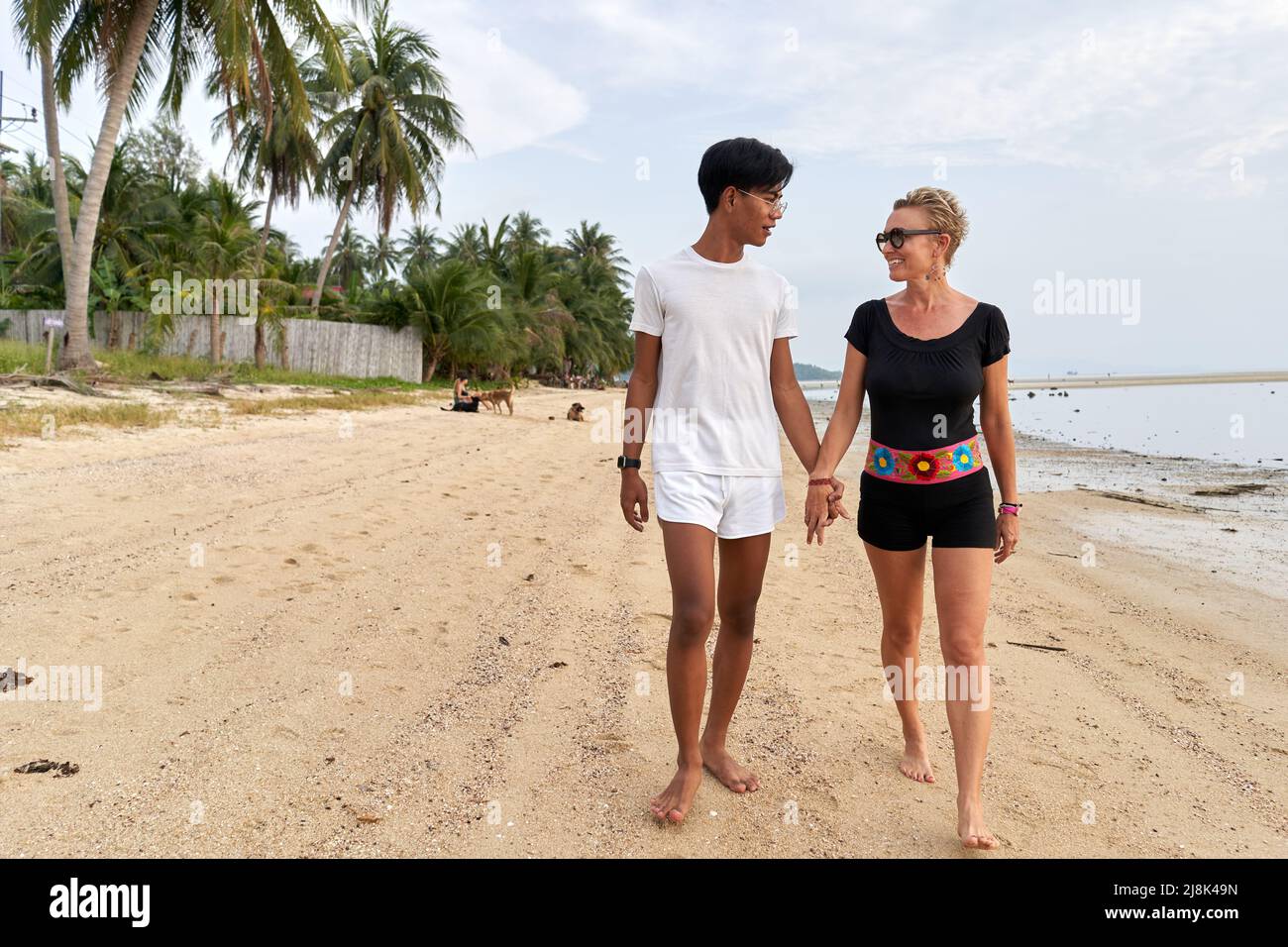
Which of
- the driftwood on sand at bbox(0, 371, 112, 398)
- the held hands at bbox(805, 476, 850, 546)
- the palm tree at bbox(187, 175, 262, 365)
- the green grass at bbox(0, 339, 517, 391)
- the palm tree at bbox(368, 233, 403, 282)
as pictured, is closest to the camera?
the held hands at bbox(805, 476, 850, 546)

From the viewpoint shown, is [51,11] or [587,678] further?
[51,11]

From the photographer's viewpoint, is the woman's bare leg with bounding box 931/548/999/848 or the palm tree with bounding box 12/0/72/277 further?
the palm tree with bounding box 12/0/72/277

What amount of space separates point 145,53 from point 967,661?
19.5 metres

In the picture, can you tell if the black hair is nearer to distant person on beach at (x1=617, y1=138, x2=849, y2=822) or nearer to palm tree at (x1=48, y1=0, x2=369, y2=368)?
distant person on beach at (x1=617, y1=138, x2=849, y2=822)

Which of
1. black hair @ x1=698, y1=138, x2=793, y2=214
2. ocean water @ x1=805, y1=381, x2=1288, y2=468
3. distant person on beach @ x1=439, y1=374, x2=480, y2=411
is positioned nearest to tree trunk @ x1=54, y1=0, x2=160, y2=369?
distant person on beach @ x1=439, y1=374, x2=480, y2=411

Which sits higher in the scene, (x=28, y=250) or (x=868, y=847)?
(x=28, y=250)

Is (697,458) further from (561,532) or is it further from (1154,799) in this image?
(561,532)

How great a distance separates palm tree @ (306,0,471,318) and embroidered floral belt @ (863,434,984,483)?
27.9m

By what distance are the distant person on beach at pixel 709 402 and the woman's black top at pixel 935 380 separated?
0.38 m

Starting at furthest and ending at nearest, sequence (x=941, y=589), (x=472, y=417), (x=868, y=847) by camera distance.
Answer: (x=472, y=417), (x=941, y=589), (x=868, y=847)

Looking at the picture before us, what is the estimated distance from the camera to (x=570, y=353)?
45406 mm

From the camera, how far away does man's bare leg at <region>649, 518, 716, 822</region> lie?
2430 mm
